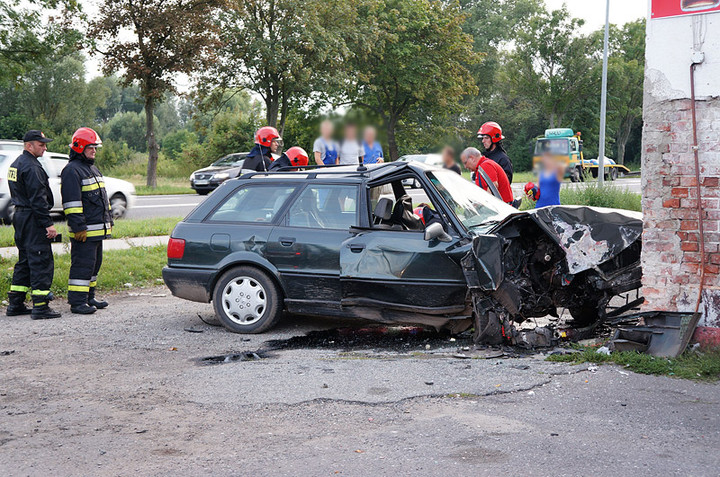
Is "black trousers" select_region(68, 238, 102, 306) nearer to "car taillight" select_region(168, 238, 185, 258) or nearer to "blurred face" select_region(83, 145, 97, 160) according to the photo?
"blurred face" select_region(83, 145, 97, 160)

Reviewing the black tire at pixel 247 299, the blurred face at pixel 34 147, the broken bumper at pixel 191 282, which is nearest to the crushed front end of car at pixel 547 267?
the black tire at pixel 247 299

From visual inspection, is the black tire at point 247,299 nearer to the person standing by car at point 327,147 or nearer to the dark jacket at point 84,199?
the dark jacket at point 84,199

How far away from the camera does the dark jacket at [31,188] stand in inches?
306

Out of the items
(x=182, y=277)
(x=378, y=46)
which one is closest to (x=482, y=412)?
(x=182, y=277)

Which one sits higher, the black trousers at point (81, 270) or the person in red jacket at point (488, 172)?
the person in red jacket at point (488, 172)

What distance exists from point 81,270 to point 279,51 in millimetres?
21304

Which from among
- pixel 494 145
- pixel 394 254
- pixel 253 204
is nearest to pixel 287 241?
pixel 253 204

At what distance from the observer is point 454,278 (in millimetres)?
6129

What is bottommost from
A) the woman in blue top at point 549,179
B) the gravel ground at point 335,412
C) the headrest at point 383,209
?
the gravel ground at point 335,412

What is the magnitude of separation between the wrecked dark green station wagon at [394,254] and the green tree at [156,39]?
718 inches

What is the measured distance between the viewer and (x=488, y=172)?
8422 mm

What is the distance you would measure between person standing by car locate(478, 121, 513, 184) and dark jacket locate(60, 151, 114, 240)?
435 cm

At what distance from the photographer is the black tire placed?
680cm

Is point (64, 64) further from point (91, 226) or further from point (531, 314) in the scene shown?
point (531, 314)
